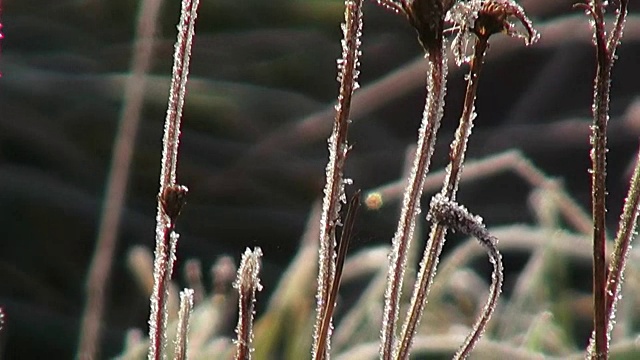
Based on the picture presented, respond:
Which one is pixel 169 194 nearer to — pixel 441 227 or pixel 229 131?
pixel 441 227

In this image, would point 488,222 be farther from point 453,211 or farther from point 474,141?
point 453,211

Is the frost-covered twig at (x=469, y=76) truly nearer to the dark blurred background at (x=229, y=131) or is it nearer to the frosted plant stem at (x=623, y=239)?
the frosted plant stem at (x=623, y=239)

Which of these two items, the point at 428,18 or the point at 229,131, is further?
the point at 229,131

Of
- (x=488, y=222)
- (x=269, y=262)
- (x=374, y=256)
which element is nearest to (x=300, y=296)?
(x=374, y=256)

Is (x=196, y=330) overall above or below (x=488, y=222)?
below

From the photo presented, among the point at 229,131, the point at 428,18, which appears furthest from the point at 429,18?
the point at 229,131
